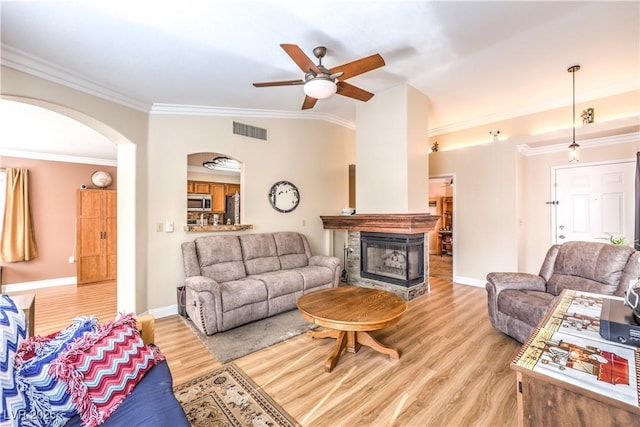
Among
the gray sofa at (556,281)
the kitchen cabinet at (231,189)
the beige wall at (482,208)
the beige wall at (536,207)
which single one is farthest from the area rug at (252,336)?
the kitchen cabinet at (231,189)

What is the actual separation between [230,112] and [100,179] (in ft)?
12.5

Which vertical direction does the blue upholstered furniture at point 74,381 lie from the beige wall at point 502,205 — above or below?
below

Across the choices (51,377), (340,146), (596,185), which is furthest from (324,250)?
(596,185)

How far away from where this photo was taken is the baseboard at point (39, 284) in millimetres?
4902

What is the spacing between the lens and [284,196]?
15.0ft

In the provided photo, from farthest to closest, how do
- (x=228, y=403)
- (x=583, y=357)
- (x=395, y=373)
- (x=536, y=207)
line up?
(x=536, y=207), (x=395, y=373), (x=228, y=403), (x=583, y=357)

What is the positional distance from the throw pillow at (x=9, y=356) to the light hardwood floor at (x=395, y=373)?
3.90 feet

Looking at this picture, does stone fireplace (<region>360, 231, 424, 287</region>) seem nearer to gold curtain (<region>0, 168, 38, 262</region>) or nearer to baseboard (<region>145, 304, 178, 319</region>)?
baseboard (<region>145, 304, 178, 319</region>)

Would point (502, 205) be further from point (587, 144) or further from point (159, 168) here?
point (159, 168)

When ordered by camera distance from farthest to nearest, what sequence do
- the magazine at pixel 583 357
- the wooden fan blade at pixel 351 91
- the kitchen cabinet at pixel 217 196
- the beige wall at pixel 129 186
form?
the kitchen cabinet at pixel 217 196, the beige wall at pixel 129 186, the wooden fan blade at pixel 351 91, the magazine at pixel 583 357

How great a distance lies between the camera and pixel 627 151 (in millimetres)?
3883

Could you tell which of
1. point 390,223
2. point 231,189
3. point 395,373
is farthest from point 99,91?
point 395,373

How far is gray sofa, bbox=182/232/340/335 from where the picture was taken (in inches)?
115

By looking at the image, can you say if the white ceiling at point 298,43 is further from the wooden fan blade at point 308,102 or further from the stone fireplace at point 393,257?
the stone fireplace at point 393,257
